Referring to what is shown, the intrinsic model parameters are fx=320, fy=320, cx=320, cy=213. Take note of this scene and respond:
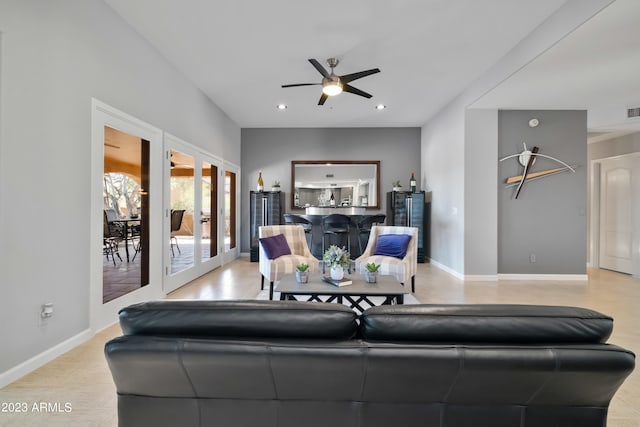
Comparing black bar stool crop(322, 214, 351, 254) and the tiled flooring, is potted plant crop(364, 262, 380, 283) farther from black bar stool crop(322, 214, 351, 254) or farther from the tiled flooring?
black bar stool crop(322, 214, 351, 254)

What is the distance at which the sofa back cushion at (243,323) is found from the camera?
3.62ft

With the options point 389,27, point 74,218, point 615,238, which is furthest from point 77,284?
point 615,238

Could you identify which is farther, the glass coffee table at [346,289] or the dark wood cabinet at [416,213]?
the dark wood cabinet at [416,213]

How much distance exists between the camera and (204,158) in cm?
528

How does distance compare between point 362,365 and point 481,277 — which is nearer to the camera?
point 362,365

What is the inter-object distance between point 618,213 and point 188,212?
7.54m

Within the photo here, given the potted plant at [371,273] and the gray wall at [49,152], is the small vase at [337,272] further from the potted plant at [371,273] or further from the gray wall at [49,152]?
the gray wall at [49,152]

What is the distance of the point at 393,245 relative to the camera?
4160 millimetres

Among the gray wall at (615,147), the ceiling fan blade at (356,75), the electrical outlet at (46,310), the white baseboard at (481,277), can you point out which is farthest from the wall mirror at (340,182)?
the electrical outlet at (46,310)

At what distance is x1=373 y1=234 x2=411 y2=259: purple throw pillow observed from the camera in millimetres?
4102

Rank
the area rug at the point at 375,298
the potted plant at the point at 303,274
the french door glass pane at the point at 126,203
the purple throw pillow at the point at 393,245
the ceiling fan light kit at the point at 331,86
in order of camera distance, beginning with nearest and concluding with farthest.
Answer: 1. the potted plant at the point at 303,274
2. the french door glass pane at the point at 126,203
3. the ceiling fan light kit at the point at 331,86
4. the area rug at the point at 375,298
5. the purple throw pillow at the point at 393,245

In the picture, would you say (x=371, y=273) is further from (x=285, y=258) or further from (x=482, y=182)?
(x=482, y=182)

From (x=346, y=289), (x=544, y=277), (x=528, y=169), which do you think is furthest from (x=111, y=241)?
(x=544, y=277)

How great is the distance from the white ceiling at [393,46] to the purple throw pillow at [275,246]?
2.24 metres
